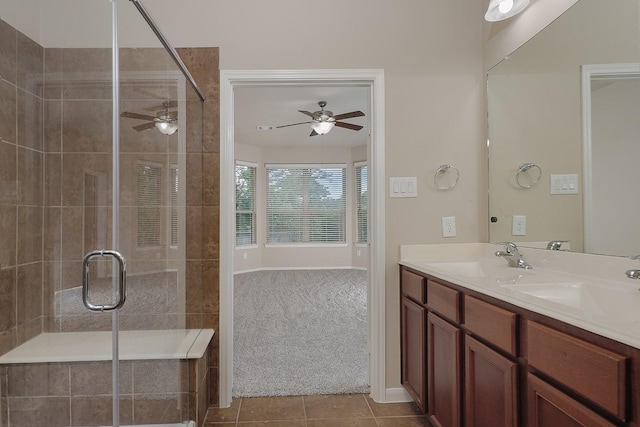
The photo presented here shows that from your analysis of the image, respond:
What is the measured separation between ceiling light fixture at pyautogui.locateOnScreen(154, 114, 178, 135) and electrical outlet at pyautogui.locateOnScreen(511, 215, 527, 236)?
196 cm

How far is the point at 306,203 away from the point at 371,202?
501cm

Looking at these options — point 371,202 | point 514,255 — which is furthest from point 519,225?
point 371,202

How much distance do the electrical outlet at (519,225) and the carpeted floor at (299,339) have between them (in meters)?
1.35

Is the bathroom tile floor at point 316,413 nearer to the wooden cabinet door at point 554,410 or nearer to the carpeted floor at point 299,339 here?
the carpeted floor at point 299,339

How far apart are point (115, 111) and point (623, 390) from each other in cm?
179

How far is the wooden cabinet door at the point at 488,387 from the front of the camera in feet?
3.53

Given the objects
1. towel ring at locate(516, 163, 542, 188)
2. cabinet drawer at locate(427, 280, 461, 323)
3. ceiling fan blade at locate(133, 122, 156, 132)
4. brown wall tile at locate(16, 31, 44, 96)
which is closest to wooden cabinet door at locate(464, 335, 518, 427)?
cabinet drawer at locate(427, 280, 461, 323)

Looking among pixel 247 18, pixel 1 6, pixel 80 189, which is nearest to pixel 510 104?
pixel 247 18

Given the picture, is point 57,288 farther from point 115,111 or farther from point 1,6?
point 1,6

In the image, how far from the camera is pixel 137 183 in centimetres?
146

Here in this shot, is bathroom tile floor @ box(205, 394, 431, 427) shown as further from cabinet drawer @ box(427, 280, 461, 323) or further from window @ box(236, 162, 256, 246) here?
window @ box(236, 162, 256, 246)

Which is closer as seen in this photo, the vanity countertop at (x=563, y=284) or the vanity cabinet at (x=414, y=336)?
the vanity countertop at (x=563, y=284)

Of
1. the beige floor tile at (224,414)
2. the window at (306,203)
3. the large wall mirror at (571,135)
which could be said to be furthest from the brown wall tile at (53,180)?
the window at (306,203)

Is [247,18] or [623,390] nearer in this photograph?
[623,390]
